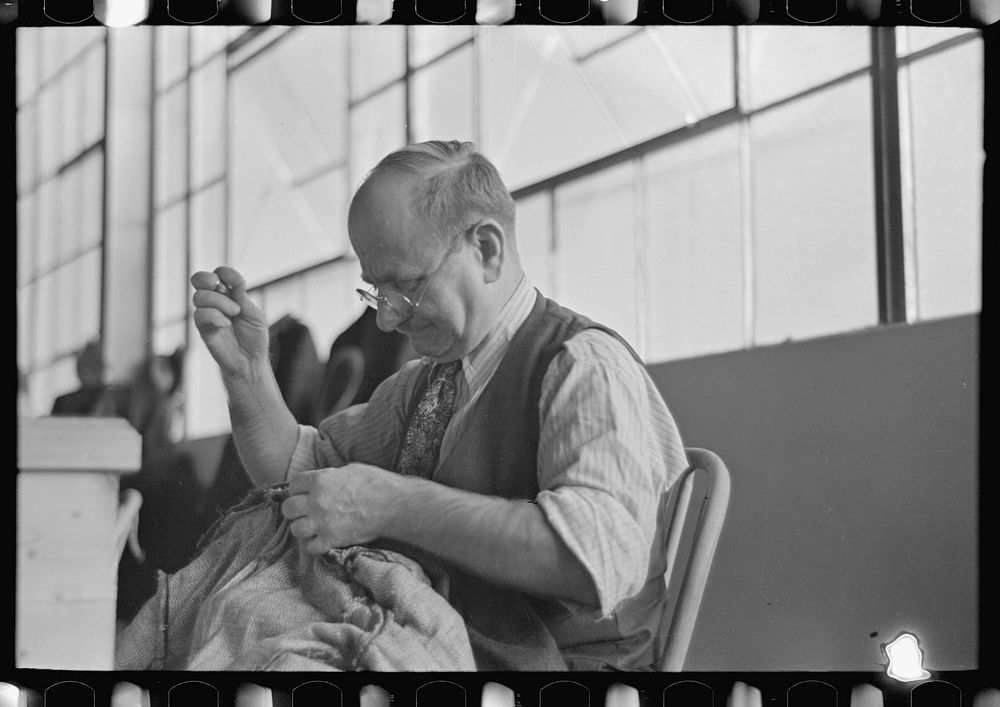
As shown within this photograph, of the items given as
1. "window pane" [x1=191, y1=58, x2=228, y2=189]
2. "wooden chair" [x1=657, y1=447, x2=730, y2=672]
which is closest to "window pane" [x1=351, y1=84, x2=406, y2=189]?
"window pane" [x1=191, y1=58, x2=228, y2=189]

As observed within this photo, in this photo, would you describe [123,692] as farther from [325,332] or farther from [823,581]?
[823,581]

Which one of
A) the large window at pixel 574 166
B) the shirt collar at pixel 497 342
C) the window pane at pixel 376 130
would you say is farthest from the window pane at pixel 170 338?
the shirt collar at pixel 497 342

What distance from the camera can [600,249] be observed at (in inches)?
94.8

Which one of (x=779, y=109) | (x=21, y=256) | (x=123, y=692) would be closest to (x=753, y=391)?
(x=779, y=109)

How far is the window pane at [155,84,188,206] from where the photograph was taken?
2.51 m

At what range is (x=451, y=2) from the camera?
2486mm

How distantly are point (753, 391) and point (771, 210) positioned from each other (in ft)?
1.15

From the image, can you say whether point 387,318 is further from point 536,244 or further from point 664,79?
point 664,79

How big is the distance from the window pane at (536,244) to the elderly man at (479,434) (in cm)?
2

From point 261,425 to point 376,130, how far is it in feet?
2.05

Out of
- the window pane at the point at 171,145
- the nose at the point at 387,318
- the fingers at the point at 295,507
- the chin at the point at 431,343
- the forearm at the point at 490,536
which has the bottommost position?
the forearm at the point at 490,536

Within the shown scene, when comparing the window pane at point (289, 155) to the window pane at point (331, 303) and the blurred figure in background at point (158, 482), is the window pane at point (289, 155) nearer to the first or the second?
the window pane at point (331, 303)

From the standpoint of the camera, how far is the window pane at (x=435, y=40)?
8.10 feet

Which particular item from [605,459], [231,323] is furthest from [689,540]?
[231,323]
